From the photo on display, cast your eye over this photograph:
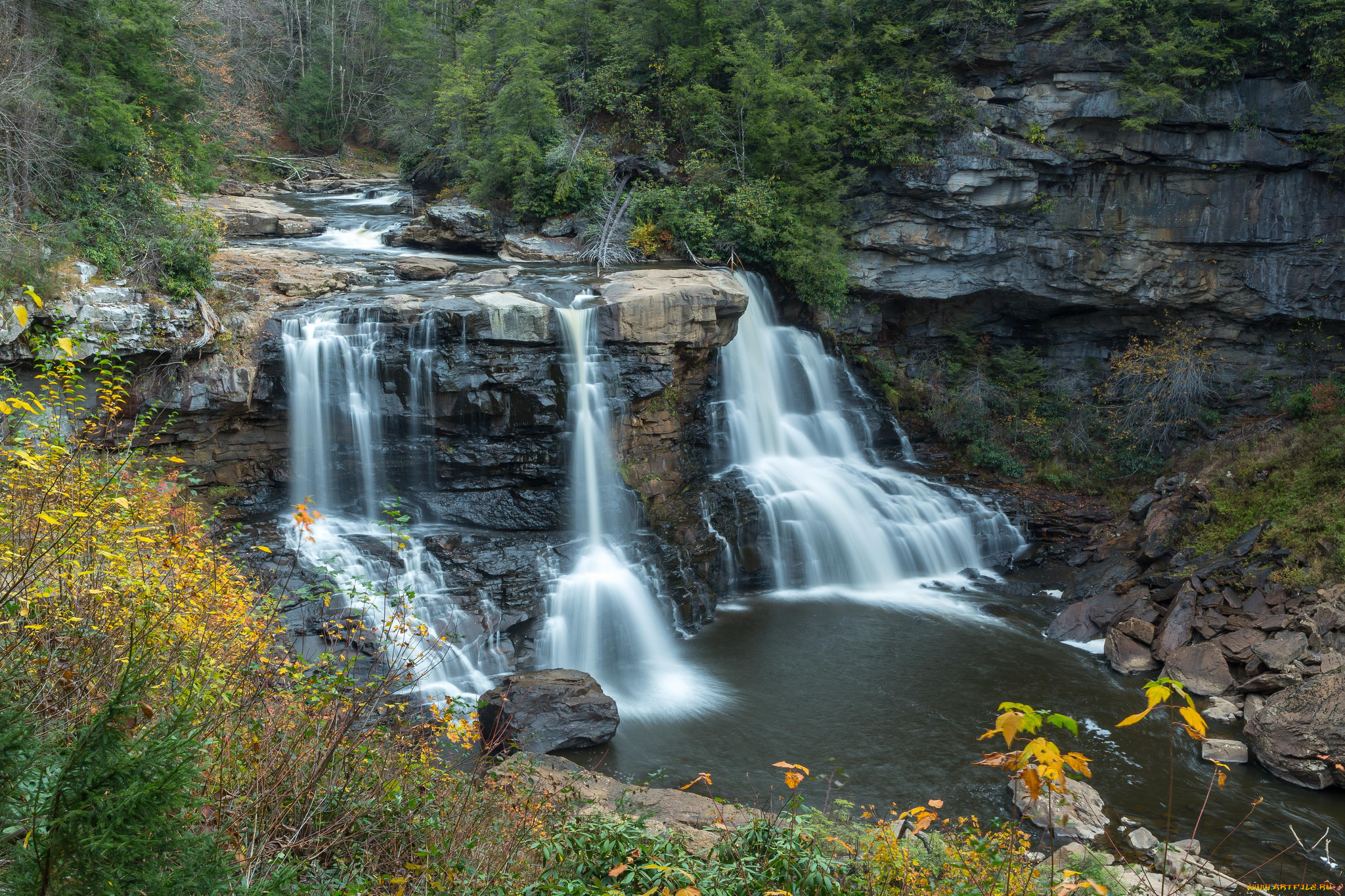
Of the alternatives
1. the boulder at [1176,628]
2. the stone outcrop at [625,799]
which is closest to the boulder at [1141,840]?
the stone outcrop at [625,799]

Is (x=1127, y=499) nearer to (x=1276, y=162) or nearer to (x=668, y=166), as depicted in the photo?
(x=1276, y=162)

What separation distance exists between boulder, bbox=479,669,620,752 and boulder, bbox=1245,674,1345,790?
744 cm

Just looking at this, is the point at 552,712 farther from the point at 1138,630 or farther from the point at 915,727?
the point at 1138,630

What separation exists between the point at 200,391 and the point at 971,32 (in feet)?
52.2

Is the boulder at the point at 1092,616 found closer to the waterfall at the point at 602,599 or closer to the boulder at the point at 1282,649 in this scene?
the boulder at the point at 1282,649

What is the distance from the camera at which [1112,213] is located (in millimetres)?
16547

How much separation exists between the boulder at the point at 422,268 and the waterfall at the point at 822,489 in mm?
5501

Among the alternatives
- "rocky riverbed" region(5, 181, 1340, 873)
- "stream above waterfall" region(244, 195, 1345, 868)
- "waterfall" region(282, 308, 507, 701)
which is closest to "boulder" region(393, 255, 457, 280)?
"rocky riverbed" region(5, 181, 1340, 873)

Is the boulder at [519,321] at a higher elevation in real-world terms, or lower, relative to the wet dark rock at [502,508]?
higher

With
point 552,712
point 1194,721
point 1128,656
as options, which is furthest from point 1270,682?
point 1194,721

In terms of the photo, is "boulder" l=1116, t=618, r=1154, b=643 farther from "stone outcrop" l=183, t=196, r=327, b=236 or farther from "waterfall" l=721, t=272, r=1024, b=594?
"stone outcrop" l=183, t=196, r=327, b=236

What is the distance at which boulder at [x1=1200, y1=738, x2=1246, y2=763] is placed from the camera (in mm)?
9102

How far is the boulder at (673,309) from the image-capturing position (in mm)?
12797

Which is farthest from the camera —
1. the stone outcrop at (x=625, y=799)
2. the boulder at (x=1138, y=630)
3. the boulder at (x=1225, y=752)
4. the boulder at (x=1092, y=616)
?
the boulder at (x=1092, y=616)
